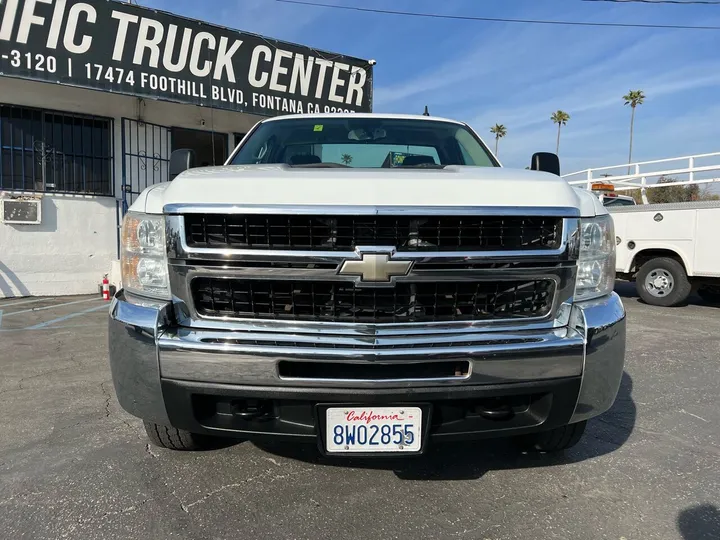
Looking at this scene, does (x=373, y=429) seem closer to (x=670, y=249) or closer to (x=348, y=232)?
(x=348, y=232)

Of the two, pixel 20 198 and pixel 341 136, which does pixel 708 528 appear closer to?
pixel 341 136

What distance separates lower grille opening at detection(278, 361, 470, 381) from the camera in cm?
192

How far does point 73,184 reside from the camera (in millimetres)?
8766

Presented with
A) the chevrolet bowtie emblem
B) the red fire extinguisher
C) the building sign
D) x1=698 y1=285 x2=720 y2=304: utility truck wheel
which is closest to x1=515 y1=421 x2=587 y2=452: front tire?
the chevrolet bowtie emblem

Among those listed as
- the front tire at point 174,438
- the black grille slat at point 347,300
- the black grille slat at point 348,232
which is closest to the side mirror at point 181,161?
the black grille slat at point 348,232

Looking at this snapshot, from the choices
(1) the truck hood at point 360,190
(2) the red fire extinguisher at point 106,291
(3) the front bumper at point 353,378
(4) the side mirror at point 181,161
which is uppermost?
(4) the side mirror at point 181,161

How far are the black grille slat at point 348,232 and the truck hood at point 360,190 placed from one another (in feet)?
0.20

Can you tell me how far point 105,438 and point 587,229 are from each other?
2726 millimetres

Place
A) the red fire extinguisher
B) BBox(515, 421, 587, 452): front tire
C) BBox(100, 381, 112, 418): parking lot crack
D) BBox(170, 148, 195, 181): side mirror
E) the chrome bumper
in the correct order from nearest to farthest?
the chrome bumper → BBox(515, 421, 587, 452): front tire → BBox(170, 148, 195, 181): side mirror → BBox(100, 381, 112, 418): parking lot crack → the red fire extinguisher

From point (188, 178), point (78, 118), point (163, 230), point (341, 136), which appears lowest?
point (163, 230)

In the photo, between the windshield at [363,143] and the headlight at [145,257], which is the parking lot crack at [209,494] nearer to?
the headlight at [145,257]

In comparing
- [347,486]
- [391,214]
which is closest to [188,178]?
[391,214]

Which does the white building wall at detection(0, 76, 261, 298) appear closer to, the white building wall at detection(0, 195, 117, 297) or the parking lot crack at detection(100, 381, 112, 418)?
the white building wall at detection(0, 195, 117, 297)

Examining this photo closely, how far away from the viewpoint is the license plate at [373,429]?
1963 millimetres
